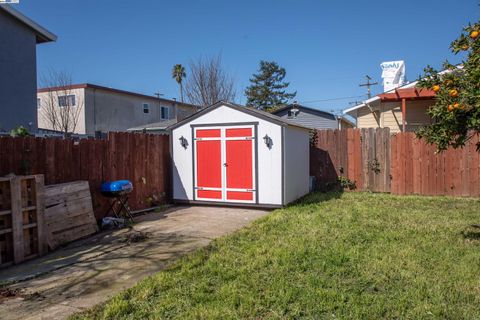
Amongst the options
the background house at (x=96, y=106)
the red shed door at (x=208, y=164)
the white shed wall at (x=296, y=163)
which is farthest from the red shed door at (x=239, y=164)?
the background house at (x=96, y=106)

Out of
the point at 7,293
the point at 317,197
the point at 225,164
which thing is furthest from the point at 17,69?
the point at 7,293

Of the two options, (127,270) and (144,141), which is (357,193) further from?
(127,270)

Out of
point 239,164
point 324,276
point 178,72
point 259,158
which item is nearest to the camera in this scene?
point 324,276

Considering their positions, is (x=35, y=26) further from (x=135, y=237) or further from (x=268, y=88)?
(x=268, y=88)

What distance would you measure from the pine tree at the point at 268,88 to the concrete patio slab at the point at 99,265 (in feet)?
111

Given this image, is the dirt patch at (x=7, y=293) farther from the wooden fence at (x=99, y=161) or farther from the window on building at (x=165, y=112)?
the window on building at (x=165, y=112)

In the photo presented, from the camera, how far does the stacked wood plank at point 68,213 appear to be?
561 centimetres

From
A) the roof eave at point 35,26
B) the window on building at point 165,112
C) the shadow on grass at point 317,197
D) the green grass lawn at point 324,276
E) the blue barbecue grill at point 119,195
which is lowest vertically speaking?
the green grass lawn at point 324,276

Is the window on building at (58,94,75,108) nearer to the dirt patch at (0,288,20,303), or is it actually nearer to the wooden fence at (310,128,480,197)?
the wooden fence at (310,128,480,197)

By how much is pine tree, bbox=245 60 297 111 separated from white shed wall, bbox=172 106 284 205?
103ft

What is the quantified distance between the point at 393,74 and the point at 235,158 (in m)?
10.7

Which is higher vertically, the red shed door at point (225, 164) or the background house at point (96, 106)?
the background house at point (96, 106)

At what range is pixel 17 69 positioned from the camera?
1352 cm

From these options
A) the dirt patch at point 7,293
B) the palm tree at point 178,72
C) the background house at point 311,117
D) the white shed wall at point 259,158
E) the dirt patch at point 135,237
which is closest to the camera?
the dirt patch at point 7,293
